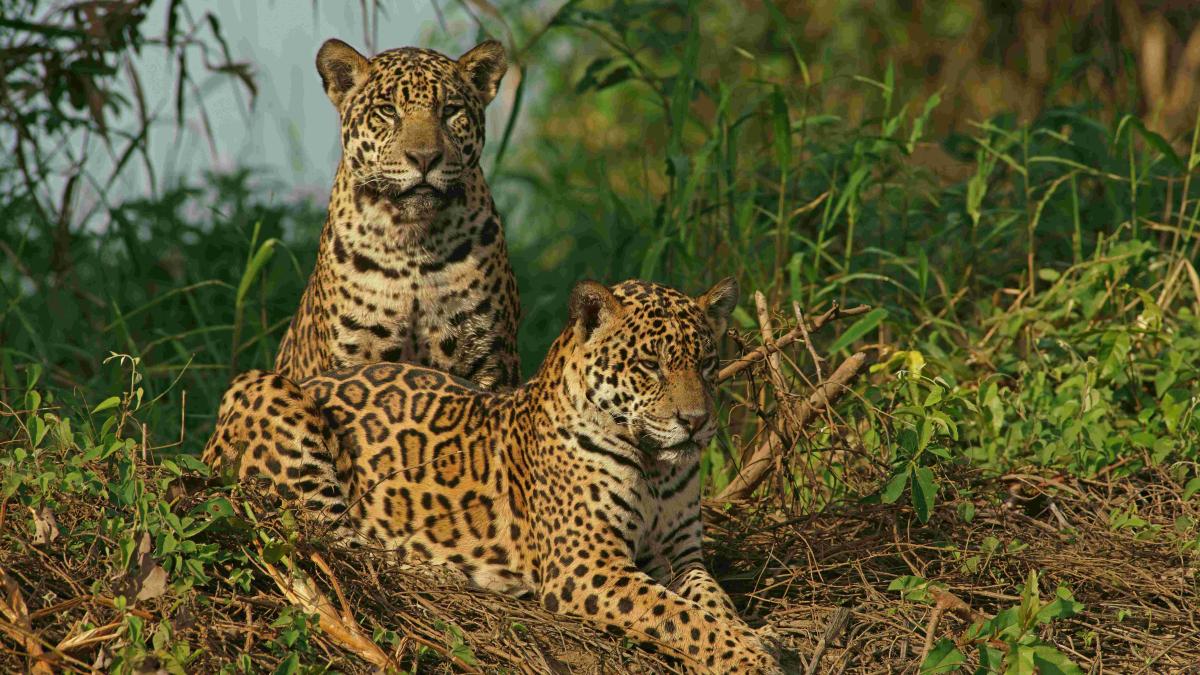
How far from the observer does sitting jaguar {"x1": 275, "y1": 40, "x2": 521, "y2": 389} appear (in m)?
→ 7.41

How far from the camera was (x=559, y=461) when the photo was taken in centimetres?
643

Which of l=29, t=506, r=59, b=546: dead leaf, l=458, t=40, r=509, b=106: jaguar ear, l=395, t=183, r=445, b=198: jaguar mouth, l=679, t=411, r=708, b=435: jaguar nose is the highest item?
l=458, t=40, r=509, b=106: jaguar ear

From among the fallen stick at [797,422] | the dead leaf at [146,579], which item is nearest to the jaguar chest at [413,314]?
the fallen stick at [797,422]

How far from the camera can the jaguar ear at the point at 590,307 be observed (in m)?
6.24

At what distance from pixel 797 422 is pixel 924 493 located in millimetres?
851

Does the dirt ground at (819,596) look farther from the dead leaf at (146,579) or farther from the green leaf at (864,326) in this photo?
the green leaf at (864,326)

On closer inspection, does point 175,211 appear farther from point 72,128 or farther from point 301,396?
point 301,396

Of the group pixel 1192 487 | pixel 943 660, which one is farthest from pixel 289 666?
pixel 1192 487

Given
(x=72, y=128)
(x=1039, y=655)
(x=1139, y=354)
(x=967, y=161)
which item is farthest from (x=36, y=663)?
(x=967, y=161)

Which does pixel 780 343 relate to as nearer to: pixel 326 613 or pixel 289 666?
pixel 326 613

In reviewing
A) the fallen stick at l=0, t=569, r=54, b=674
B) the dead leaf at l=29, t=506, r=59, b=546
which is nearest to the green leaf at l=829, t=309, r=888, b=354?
the dead leaf at l=29, t=506, r=59, b=546

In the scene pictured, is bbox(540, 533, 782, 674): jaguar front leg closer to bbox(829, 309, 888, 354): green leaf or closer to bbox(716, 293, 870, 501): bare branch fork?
bbox(716, 293, 870, 501): bare branch fork

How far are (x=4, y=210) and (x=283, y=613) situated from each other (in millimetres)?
6392

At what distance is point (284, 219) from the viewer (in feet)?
41.5
